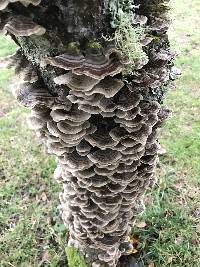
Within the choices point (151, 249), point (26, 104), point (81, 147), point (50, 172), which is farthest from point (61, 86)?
point (50, 172)

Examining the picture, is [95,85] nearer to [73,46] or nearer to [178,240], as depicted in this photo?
[73,46]

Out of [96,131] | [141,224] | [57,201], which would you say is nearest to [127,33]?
[96,131]

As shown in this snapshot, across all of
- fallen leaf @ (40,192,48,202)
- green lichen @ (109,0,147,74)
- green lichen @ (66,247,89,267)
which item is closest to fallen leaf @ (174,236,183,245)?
green lichen @ (66,247,89,267)

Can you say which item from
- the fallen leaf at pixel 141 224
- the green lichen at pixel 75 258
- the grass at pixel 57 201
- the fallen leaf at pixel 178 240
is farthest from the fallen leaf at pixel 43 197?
the fallen leaf at pixel 178 240

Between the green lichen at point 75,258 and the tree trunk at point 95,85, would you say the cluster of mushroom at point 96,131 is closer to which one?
the tree trunk at point 95,85

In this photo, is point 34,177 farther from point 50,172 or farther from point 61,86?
point 61,86

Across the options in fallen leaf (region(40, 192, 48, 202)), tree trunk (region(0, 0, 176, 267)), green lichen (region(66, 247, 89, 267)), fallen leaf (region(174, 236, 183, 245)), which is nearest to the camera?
tree trunk (region(0, 0, 176, 267))

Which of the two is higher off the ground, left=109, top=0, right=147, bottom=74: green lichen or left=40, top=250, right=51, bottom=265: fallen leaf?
left=109, top=0, right=147, bottom=74: green lichen

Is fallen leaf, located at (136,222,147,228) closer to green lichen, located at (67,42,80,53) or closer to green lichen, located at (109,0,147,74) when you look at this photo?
green lichen, located at (109,0,147,74)
